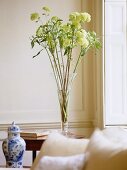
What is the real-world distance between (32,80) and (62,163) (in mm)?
2174

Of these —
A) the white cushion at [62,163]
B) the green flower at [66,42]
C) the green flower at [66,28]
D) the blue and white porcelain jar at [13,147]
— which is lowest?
the blue and white porcelain jar at [13,147]

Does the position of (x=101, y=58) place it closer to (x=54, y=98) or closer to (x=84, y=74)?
(x=84, y=74)

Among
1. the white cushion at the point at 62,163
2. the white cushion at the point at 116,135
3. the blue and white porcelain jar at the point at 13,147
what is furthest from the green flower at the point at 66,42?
the white cushion at the point at 62,163

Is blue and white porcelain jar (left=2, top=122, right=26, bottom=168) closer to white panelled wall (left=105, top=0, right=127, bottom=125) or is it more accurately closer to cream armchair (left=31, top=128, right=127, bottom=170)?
cream armchair (left=31, top=128, right=127, bottom=170)

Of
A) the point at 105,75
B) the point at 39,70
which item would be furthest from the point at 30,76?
the point at 105,75

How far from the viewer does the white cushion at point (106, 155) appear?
50.5 inches

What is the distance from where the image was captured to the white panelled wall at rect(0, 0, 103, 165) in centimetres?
352

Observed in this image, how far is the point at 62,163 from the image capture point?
144 centimetres

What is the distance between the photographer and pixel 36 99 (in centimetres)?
357

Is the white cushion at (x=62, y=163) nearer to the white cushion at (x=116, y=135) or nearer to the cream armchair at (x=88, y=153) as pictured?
the cream armchair at (x=88, y=153)

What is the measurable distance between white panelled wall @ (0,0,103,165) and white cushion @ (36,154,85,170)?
203cm

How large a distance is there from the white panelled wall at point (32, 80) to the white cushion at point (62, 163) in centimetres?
203

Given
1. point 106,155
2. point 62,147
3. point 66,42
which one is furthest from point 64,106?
point 106,155

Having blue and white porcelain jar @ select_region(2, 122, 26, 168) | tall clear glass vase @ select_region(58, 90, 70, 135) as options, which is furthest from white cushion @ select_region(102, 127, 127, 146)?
tall clear glass vase @ select_region(58, 90, 70, 135)
